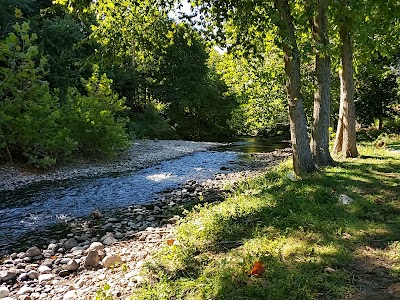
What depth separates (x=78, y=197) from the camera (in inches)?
403

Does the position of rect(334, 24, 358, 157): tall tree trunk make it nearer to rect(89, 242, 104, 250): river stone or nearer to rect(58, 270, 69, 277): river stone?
rect(89, 242, 104, 250): river stone

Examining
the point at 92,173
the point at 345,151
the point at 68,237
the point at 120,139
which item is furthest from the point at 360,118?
the point at 68,237

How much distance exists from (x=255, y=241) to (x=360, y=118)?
18.2m

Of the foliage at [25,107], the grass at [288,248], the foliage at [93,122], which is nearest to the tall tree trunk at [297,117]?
the grass at [288,248]

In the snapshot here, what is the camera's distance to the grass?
3637 mm

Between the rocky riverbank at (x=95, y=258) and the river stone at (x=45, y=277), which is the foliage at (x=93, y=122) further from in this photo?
the river stone at (x=45, y=277)

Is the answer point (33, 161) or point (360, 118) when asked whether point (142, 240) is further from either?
point (360, 118)

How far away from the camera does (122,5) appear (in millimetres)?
7023

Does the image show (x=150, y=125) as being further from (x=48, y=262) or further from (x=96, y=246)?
(x=48, y=262)

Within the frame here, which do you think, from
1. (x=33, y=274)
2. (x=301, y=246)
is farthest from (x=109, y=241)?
(x=301, y=246)

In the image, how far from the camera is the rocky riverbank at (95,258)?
4461 millimetres

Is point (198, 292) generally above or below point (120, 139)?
below

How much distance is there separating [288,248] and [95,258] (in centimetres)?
273

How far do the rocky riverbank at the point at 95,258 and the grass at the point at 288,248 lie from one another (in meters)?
0.47
